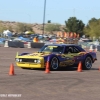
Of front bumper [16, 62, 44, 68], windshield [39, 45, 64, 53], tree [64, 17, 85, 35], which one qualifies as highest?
tree [64, 17, 85, 35]

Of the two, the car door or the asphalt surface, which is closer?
the asphalt surface

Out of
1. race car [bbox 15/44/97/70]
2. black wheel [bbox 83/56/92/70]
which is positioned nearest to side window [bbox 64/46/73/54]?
race car [bbox 15/44/97/70]

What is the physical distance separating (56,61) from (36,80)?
14.2 ft

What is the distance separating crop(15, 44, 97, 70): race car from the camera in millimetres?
16922

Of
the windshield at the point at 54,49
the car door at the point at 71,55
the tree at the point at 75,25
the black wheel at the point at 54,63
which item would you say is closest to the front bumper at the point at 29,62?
the black wheel at the point at 54,63

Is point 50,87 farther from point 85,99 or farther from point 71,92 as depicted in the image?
point 85,99

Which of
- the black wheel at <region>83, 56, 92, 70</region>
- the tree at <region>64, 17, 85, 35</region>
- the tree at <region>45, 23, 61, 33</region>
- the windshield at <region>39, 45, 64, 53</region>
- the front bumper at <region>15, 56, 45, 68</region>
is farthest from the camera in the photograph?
the tree at <region>45, 23, 61, 33</region>

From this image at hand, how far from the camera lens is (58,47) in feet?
59.7

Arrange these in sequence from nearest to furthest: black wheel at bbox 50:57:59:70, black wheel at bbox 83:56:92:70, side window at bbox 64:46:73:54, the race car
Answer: the race car < black wheel at bbox 50:57:59:70 < side window at bbox 64:46:73:54 < black wheel at bbox 83:56:92:70

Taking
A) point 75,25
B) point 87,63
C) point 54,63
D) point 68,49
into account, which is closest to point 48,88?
point 54,63

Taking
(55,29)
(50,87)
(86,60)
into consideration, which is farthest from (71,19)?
(50,87)

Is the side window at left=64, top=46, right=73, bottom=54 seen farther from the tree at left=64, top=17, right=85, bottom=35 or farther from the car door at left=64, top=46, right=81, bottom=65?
the tree at left=64, top=17, right=85, bottom=35

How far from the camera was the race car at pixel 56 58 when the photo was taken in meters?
16.9

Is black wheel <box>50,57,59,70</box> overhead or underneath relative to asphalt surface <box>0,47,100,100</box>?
overhead
